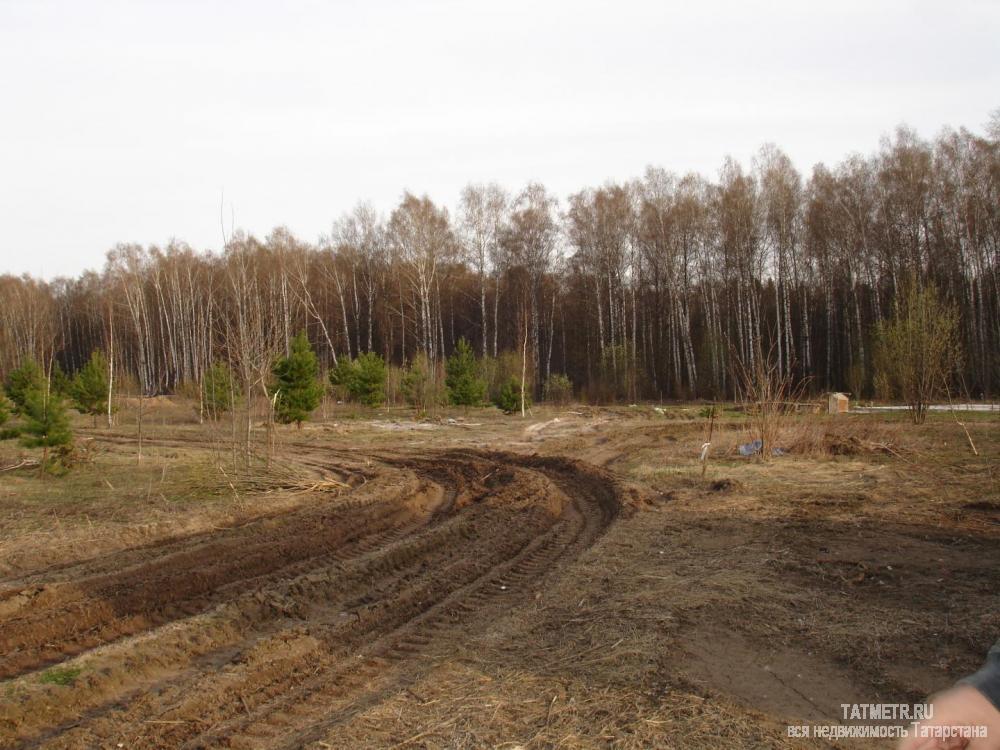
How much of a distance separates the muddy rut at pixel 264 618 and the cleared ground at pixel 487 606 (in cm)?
3

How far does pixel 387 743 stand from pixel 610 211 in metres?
40.9

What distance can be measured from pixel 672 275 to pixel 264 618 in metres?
36.8

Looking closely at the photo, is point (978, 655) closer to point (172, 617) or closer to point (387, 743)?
point (387, 743)

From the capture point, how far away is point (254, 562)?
7.79m

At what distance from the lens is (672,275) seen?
3984 centimetres

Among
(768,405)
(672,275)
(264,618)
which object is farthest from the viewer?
(672,275)

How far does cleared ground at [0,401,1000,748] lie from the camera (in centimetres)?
413

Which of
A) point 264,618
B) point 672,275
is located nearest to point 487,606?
point 264,618

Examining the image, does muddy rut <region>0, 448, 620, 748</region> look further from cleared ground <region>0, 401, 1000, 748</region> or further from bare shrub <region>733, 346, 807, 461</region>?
bare shrub <region>733, 346, 807, 461</region>

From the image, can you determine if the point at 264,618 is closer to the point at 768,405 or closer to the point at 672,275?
the point at 768,405

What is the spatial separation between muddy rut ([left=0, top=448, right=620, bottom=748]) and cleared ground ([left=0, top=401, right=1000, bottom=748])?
3 cm

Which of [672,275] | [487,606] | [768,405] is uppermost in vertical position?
[672,275]

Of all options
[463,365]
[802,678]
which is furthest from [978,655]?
[463,365]

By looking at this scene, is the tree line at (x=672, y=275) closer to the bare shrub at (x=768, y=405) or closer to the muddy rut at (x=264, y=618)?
the bare shrub at (x=768, y=405)
